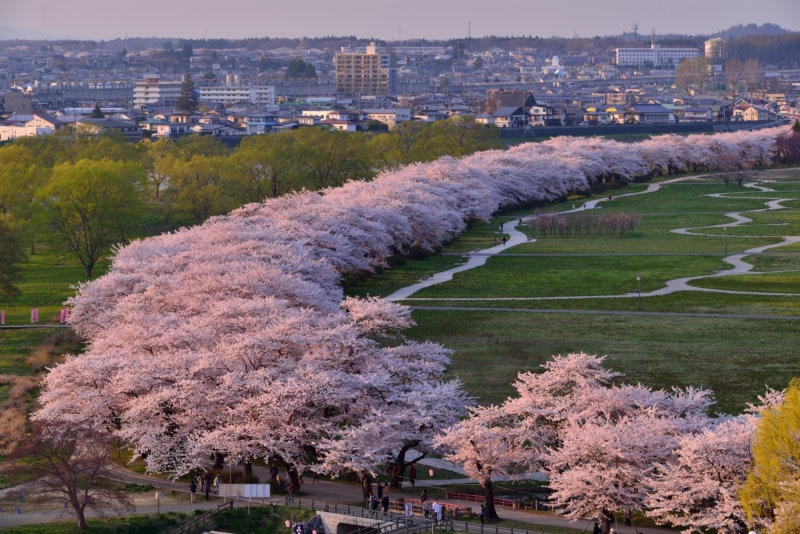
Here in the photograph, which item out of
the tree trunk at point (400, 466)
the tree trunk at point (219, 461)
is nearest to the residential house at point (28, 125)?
the tree trunk at point (219, 461)

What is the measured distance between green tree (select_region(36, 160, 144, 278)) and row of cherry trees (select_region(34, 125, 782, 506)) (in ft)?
27.9

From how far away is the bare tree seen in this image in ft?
104

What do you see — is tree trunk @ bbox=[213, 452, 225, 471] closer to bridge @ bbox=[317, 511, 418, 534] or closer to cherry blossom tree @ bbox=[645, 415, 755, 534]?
bridge @ bbox=[317, 511, 418, 534]

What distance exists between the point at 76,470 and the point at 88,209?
38.5m

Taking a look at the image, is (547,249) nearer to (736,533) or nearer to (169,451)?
(169,451)

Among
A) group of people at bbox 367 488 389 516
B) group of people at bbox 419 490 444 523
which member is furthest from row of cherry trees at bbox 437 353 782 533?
group of people at bbox 367 488 389 516

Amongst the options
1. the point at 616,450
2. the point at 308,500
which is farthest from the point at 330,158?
the point at 616,450

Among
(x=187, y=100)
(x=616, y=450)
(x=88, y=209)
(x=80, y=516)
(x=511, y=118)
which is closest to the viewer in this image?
(x=616, y=450)

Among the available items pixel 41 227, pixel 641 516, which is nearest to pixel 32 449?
pixel 641 516

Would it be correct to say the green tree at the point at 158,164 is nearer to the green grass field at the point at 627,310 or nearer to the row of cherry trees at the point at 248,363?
the green grass field at the point at 627,310

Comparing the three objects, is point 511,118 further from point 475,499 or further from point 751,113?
point 475,499

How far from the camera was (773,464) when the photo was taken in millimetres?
27344

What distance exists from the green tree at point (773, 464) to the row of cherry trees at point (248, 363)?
31.3 ft

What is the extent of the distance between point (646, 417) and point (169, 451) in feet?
40.3
